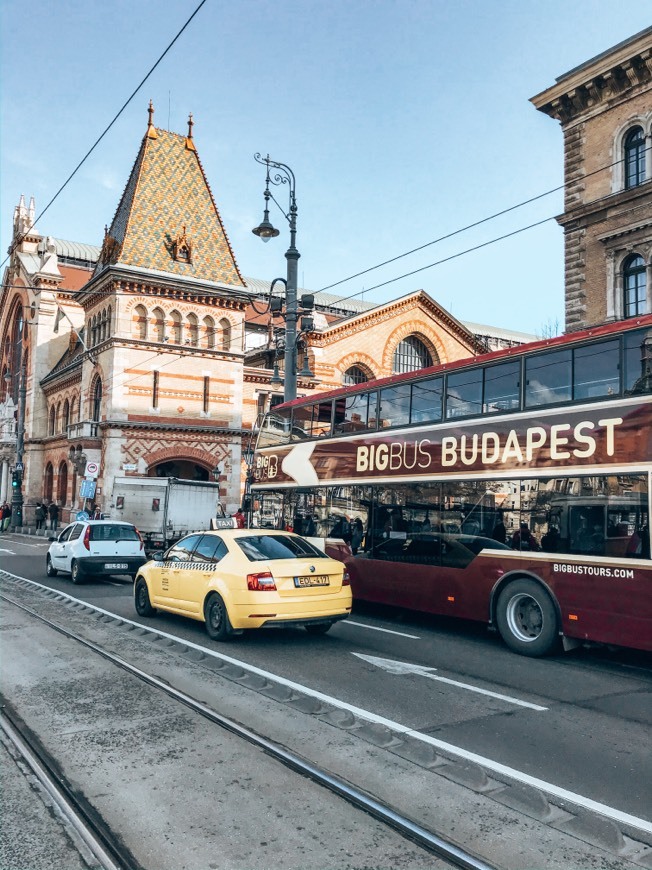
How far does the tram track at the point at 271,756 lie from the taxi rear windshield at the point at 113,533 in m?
11.8

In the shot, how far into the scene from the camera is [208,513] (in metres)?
30.1

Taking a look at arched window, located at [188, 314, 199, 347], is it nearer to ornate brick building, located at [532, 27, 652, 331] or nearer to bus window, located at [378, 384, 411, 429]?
ornate brick building, located at [532, 27, 652, 331]

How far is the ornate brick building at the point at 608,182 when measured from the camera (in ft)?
70.2

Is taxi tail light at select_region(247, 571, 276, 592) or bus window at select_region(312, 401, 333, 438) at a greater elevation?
bus window at select_region(312, 401, 333, 438)

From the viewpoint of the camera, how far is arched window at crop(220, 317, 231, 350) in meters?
38.4

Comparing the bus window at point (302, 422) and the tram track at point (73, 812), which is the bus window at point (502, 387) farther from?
the tram track at point (73, 812)

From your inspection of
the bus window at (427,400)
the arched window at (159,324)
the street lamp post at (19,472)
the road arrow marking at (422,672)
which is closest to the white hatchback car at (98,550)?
the bus window at (427,400)

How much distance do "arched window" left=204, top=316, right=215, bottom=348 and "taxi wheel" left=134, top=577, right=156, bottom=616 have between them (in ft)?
86.7

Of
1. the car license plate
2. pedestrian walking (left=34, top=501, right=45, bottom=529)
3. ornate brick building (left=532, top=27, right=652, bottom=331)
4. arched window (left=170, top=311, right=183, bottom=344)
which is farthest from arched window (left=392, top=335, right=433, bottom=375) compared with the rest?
the car license plate

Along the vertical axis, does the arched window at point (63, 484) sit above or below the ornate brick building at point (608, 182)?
below

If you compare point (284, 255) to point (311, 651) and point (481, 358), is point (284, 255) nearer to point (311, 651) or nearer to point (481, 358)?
point (481, 358)

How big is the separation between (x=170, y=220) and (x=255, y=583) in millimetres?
32649

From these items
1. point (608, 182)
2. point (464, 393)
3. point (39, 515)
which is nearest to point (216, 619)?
point (464, 393)

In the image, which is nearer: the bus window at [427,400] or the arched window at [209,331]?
the bus window at [427,400]
